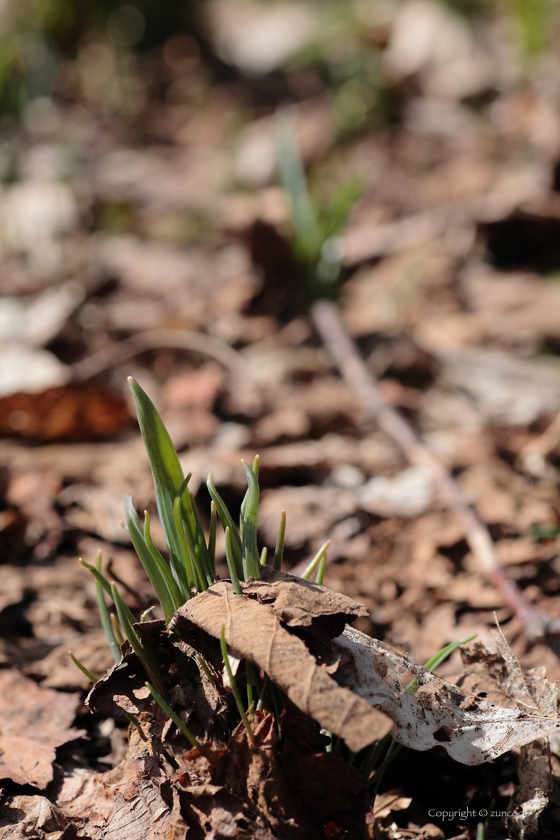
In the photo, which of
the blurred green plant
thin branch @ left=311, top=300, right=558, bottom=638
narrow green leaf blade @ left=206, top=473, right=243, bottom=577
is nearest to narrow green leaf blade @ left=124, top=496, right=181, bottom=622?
narrow green leaf blade @ left=206, top=473, right=243, bottom=577

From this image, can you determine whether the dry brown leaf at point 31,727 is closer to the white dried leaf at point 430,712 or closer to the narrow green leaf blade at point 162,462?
the narrow green leaf blade at point 162,462

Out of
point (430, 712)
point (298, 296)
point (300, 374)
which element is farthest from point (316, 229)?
point (430, 712)

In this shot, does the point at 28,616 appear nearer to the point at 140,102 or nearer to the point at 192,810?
the point at 192,810

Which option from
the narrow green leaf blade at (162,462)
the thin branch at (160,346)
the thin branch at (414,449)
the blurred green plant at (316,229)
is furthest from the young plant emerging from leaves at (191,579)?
the blurred green plant at (316,229)

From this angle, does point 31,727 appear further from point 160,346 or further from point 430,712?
point 160,346

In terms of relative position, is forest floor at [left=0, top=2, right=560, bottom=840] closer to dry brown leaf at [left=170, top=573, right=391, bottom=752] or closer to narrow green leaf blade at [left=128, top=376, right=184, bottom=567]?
dry brown leaf at [left=170, top=573, right=391, bottom=752]

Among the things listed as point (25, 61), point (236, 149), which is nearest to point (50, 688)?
point (236, 149)
